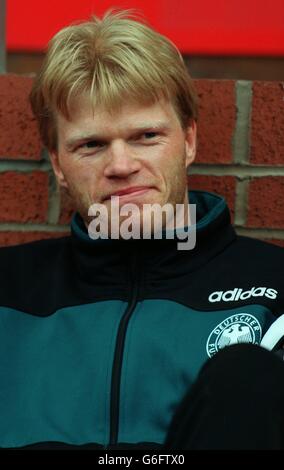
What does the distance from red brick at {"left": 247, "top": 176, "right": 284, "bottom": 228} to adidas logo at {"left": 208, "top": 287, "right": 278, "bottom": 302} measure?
0.32 meters

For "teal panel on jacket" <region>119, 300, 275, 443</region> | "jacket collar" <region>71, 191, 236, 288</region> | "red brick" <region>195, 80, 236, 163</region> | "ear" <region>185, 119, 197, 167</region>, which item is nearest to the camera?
"teal panel on jacket" <region>119, 300, 275, 443</region>

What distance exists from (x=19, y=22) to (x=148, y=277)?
68 cm

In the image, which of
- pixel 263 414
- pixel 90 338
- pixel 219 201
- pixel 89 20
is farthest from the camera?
pixel 89 20

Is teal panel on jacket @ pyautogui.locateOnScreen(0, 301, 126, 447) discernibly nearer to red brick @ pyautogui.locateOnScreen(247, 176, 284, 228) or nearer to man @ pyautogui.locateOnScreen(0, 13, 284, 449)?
man @ pyautogui.locateOnScreen(0, 13, 284, 449)

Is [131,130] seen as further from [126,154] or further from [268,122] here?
[268,122]

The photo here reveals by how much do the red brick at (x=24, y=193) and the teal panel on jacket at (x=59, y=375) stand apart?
1.17 feet

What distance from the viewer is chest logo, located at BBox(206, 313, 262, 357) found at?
5.05ft

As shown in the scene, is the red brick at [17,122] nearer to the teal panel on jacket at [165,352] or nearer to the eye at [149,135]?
the eye at [149,135]

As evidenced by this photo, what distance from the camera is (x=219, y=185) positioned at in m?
1.90

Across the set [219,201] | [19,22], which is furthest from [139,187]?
[19,22]

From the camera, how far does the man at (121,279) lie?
5.04 ft

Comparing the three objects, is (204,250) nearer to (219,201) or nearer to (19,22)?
(219,201)

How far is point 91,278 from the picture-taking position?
5.43ft

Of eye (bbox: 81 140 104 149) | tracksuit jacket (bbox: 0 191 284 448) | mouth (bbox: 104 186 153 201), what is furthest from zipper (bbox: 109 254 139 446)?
eye (bbox: 81 140 104 149)
